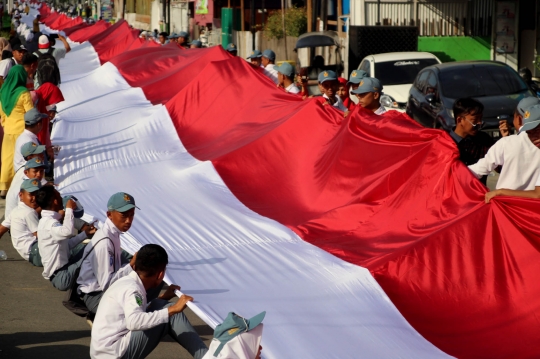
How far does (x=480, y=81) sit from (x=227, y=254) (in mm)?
9412

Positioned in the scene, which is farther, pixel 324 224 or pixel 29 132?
pixel 29 132

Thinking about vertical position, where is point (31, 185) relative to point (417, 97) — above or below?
above

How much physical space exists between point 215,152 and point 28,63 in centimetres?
353

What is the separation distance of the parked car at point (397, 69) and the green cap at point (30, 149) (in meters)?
10.00

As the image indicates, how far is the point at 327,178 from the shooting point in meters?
8.95

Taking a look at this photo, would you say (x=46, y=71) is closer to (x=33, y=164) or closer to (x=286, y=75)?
(x=286, y=75)

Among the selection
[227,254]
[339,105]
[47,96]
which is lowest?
[227,254]

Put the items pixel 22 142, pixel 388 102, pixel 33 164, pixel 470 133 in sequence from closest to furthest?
pixel 470 133, pixel 33 164, pixel 22 142, pixel 388 102

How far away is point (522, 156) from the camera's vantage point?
6.86 metres

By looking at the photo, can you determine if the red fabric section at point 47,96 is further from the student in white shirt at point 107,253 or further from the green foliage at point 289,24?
the green foliage at point 289,24

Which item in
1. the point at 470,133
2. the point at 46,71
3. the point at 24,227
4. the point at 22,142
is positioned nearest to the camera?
the point at 470,133

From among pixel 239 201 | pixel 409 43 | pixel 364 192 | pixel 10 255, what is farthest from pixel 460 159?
pixel 409 43

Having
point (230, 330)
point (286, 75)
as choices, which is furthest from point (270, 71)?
point (230, 330)

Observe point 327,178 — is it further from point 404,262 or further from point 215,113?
point 215,113
